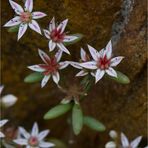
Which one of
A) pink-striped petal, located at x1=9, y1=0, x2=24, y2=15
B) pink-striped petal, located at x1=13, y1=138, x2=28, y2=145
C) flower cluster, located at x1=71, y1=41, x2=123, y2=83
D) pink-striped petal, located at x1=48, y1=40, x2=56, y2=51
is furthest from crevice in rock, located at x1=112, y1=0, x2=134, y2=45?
pink-striped petal, located at x1=13, y1=138, x2=28, y2=145

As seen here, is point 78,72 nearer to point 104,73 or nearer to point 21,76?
point 104,73

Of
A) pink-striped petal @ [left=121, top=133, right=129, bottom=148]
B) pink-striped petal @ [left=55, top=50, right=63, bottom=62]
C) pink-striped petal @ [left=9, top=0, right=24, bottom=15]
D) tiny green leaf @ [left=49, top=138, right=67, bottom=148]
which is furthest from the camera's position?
tiny green leaf @ [left=49, top=138, right=67, bottom=148]

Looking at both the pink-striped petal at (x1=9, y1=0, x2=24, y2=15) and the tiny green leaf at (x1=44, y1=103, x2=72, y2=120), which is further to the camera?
the tiny green leaf at (x1=44, y1=103, x2=72, y2=120)

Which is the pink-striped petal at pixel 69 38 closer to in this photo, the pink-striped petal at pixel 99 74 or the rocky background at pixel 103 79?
the rocky background at pixel 103 79

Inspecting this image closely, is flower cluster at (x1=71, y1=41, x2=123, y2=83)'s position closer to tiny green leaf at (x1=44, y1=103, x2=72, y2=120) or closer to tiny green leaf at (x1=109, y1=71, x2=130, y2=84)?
tiny green leaf at (x1=109, y1=71, x2=130, y2=84)

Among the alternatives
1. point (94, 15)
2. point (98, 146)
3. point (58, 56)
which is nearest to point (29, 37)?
point (58, 56)

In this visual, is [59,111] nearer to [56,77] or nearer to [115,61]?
[56,77]

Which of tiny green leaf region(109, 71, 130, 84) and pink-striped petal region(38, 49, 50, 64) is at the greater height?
pink-striped petal region(38, 49, 50, 64)

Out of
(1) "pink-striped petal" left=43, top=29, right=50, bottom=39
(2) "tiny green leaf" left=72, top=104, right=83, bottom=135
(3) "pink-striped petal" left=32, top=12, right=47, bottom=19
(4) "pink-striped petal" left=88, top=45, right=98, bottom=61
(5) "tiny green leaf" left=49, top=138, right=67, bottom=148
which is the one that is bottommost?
(5) "tiny green leaf" left=49, top=138, right=67, bottom=148

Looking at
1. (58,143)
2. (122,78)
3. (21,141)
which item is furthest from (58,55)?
(58,143)
